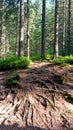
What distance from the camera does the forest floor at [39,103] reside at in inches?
264

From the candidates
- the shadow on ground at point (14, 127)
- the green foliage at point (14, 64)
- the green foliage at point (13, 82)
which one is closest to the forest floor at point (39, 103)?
the shadow on ground at point (14, 127)

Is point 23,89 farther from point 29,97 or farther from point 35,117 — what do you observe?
point 35,117

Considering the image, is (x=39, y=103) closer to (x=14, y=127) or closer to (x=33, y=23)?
(x=14, y=127)

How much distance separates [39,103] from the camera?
7551 mm

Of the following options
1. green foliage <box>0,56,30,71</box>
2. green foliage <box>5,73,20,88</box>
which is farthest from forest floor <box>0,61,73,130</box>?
green foliage <box>0,56,30,71</box>

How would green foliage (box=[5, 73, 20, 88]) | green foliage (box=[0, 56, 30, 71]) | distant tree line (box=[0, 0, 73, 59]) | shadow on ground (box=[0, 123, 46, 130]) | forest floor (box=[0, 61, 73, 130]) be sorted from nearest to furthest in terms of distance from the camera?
shadow on ground (box=[0, 123, 46, 130]) < forest floor (box=[0, 61, 73, 130]) < green foliage (box=[5, 73, 20, 88]) < green foliage (box=[0, 56, 30, 71]) < distant tree line (box=[0, 0, 73, 59])

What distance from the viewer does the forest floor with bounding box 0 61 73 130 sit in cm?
670

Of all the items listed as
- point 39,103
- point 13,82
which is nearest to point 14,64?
point 13,82

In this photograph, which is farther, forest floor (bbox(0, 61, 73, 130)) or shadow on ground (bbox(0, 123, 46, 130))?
forest floor (bbox(0, 61, 73, 130))

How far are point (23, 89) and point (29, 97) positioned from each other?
0.52 m

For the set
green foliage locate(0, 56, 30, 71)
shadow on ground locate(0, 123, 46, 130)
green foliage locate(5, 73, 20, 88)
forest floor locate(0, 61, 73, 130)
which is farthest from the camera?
green foliage locate(0, 56, 30, 71)

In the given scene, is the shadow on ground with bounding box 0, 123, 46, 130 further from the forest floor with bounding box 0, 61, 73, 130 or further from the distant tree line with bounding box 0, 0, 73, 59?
the distant tree line with bounding box 0, 0, 73, 59

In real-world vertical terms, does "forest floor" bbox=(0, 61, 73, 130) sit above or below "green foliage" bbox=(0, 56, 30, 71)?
below

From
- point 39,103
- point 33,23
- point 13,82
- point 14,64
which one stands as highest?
point 33,23
